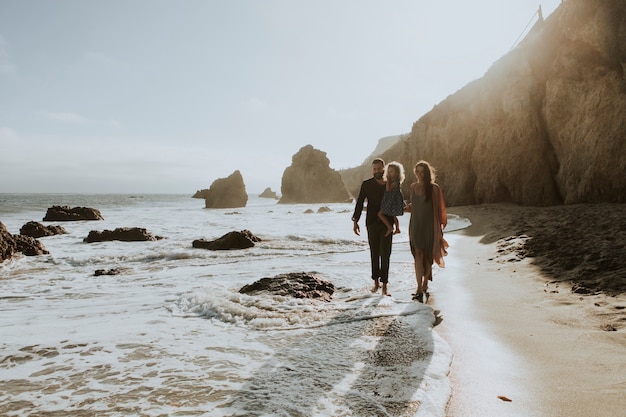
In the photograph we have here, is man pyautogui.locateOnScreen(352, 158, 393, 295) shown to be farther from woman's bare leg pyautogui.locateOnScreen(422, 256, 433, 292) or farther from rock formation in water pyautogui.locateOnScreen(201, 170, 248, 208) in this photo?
rock formation in water pyautogui.locateOnScreen(201, 170, 248, 208)

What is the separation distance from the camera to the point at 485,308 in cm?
468

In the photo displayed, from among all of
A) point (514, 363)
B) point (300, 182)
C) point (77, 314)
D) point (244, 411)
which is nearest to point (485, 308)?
point (514, 363)

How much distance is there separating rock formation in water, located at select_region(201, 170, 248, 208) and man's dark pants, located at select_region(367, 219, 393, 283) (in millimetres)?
47563

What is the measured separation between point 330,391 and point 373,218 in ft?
11.6

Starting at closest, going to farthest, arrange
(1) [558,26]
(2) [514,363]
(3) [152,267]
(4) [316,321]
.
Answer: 1. (2) [514,363]
2. (4) [316,321]
3. (3) [152,267]
4. (1) [558,26]

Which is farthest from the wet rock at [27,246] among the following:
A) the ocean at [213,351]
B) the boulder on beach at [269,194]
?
the boulder on beach at [269,194]

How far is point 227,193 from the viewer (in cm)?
5275

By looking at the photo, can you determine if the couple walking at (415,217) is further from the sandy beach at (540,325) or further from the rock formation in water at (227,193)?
the rock formation in water at (227,193)

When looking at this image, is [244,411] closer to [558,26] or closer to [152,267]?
[152,267]

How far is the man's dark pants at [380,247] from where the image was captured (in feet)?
19.0

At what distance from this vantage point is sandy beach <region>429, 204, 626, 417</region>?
2.48m

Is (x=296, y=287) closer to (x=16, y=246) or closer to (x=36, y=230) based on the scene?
(x=16, y=246)

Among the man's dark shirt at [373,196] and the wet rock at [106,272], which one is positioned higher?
the man's dark shirt at [373,196]

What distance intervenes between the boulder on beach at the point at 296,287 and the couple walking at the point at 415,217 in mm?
864
